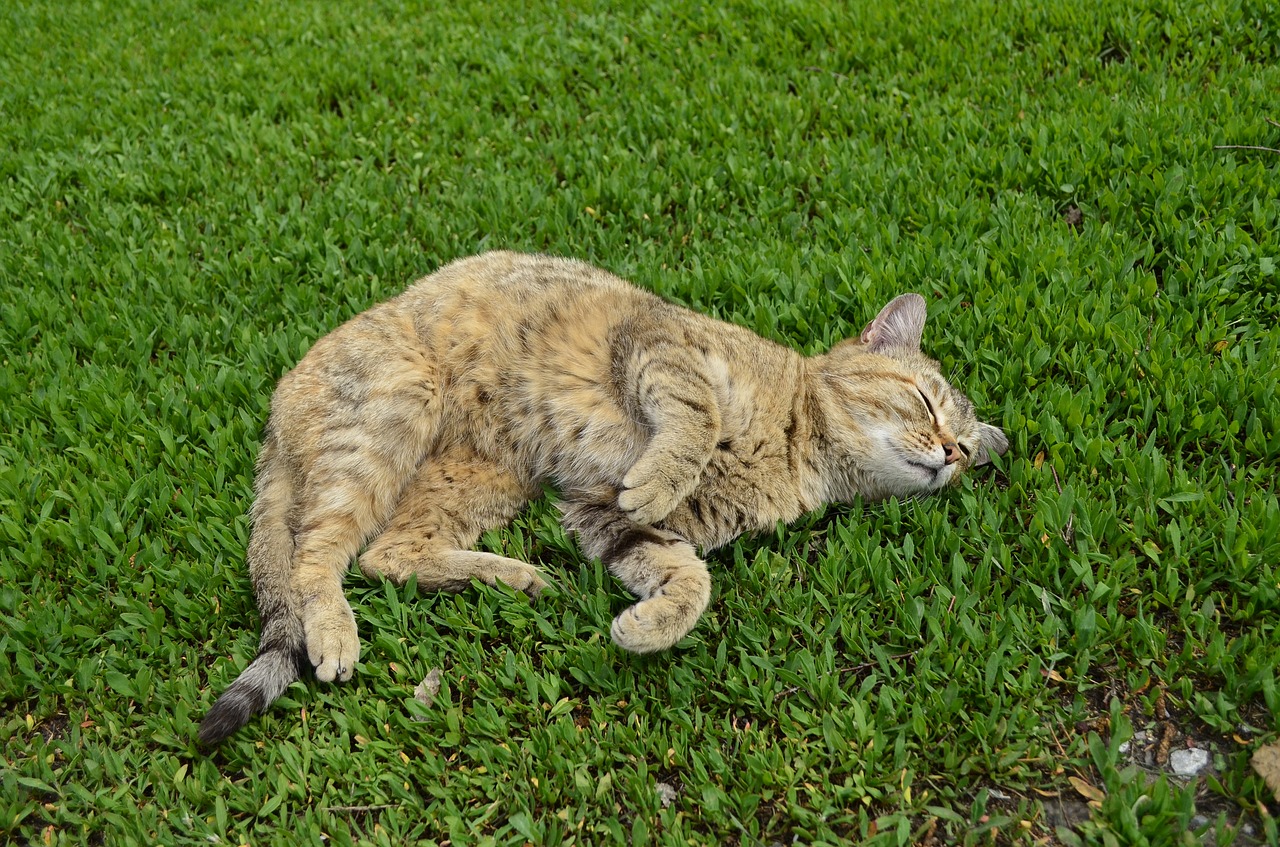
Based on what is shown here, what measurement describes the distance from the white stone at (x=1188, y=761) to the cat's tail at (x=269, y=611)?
307 centimetres

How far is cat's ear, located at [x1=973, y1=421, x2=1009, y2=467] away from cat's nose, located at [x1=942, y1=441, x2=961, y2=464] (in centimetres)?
17

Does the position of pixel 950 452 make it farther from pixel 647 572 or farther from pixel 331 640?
pixel 331 640

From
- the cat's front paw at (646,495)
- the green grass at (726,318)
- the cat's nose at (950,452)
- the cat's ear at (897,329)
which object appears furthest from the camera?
the cat's ear at (897,329)

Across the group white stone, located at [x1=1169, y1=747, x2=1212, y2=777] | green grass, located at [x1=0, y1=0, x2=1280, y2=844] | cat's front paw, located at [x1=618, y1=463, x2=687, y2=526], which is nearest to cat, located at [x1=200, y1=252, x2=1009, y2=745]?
cat's front paw, located at [x1=618, y1=463, x2=687, y2=526]

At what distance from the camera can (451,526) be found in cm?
401

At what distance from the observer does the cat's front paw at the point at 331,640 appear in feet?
11.2

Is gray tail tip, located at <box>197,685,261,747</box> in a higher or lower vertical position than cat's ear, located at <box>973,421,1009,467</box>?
lower

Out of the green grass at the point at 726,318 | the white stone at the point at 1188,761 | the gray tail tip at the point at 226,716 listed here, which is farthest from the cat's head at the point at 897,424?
the gray tail tip at the point at 226,716

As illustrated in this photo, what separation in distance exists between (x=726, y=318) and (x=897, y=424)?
1274 mm

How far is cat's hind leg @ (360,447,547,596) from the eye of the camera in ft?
12.3

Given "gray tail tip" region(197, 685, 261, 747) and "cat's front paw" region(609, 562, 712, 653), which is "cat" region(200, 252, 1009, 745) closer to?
"cat's front paw" region(609, 562, 712, 653)

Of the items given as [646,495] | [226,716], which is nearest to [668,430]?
[646,495]

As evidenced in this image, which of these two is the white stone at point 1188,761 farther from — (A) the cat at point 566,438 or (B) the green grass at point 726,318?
(A) the cat at point 566,438

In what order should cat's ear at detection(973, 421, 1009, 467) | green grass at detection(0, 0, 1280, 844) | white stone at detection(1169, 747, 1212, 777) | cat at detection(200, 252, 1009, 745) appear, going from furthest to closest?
cat's ear at detection(973, 421, 1009, 467) < cat at detection(200, 252, 1009, 745) < green grass at detection(0, 0, 1280, 844) < white stone at detection(1169, 747, 1212, 777)
